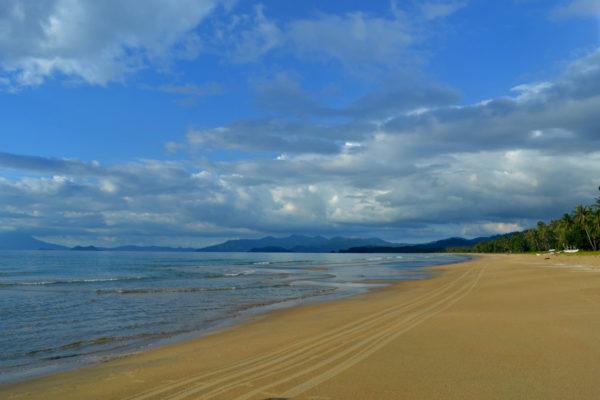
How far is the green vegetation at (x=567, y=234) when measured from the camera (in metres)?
98.4

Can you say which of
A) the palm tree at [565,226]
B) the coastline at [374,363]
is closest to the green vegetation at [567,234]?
the palm tree at [565,226]

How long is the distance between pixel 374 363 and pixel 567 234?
138 m

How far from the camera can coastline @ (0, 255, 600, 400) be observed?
6.47 metres

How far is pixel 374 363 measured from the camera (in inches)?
316

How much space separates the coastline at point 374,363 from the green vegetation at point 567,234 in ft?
339

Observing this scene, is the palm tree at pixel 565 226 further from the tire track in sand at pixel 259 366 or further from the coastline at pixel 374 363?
the tire track in sand at pixel 259 366

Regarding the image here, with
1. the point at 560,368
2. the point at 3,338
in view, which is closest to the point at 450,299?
the point at 560,368

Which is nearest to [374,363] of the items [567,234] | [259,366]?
[259,366]

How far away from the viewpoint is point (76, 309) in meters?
20.7

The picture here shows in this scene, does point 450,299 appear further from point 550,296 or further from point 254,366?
point 254,366

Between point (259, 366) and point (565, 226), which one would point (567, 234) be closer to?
point (565, 226)

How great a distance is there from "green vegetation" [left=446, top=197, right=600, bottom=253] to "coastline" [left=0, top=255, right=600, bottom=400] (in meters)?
103

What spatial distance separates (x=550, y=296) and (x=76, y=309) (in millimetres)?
25222

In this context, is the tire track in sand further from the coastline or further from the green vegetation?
the green vegetation
